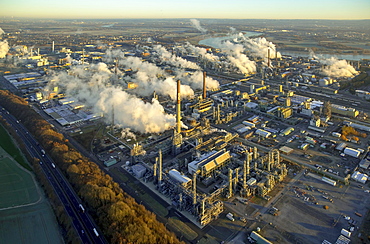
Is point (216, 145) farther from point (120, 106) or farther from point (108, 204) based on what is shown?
point (120, 106)

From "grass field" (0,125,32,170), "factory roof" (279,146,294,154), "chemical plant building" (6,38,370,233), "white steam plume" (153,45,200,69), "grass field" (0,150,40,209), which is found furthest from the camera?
"white steam plume" (153,45,200,69)

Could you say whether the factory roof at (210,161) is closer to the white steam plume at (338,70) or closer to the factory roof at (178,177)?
the factory roof at (178,177)

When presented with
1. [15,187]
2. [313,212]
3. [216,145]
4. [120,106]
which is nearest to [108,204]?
[15,187]

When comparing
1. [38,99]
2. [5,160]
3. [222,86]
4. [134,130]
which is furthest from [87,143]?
[222,86]

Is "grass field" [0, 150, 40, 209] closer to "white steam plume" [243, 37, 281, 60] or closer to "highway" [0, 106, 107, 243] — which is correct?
"highway" [0, 106, 107, 243]

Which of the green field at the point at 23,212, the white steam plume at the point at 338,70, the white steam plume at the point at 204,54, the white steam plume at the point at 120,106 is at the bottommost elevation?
the green field at the point at 23,212

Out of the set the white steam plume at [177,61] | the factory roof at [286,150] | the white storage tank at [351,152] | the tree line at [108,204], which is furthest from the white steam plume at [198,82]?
the tree line at [108,204]

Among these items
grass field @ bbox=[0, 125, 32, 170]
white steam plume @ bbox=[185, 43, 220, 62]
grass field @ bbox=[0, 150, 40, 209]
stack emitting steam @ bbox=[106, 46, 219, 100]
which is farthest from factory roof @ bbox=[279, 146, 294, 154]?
white steam plume @ bbox=[185, 43, 220, 62]
